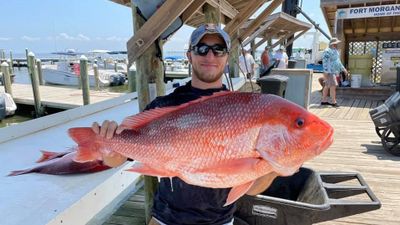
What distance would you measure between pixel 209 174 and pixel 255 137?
0.22m

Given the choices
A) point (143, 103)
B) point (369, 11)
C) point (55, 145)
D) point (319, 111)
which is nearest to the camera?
point (143, 103)

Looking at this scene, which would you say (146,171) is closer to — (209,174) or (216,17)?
(209,174)

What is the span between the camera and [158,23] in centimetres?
235

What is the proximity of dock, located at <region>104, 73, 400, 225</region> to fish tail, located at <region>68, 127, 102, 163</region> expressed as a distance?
1.95m

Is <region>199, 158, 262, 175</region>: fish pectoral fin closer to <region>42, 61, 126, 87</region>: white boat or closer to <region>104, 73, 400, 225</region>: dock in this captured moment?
<region>104, 73, 400, 225</region>: dock

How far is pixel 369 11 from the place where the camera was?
938 cm

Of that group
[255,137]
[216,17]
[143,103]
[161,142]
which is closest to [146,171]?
[161,142]

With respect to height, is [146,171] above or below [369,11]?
below

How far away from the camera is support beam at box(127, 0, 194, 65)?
7.64 ft

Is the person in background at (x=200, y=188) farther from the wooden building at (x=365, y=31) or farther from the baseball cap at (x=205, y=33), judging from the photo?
the wooden building at (x=365, y=31)

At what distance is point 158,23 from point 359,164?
3.48m

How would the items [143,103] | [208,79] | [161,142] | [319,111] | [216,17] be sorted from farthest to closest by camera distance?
[319,111], [216,17], [143,103], [208,79], [161,142]

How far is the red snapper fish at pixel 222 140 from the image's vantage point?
1.19 meters

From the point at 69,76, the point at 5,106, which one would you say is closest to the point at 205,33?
the point at 5,106
